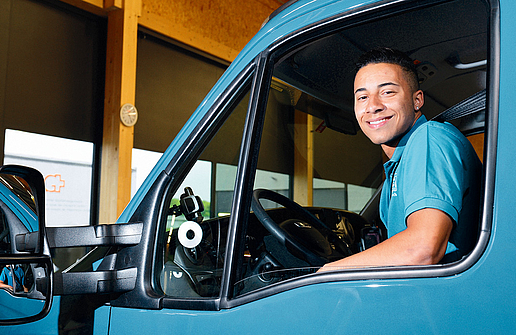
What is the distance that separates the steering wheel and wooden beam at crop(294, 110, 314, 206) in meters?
0.06

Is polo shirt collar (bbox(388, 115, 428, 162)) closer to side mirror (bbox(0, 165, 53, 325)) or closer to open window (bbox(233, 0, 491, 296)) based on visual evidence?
open window (bbox(233, 0, 491, 296))

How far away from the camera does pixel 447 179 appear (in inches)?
29.4

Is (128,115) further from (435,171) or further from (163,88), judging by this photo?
(435,171)

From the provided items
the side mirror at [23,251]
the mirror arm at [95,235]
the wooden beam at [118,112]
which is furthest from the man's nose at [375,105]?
the wooden beam at [118,112]

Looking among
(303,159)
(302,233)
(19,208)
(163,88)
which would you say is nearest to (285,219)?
(302,233)

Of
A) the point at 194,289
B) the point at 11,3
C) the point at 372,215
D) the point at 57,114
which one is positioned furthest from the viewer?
the point at 57,114

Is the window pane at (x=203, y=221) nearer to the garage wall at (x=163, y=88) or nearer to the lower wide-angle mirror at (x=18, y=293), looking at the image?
the lower wide-angle mirror at (x=18, y=293)

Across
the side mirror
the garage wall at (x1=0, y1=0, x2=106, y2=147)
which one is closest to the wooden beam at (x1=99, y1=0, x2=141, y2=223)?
the garage wall at (x1=0, y1=0, x2=106, y2=147)

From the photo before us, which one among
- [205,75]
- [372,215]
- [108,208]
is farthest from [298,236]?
[205,75]

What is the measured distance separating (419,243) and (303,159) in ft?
2.30

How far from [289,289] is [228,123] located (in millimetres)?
400

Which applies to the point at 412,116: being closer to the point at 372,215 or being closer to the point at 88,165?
the point at 372,215

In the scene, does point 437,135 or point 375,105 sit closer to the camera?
point 437,135

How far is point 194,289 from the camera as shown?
3.21 feet
